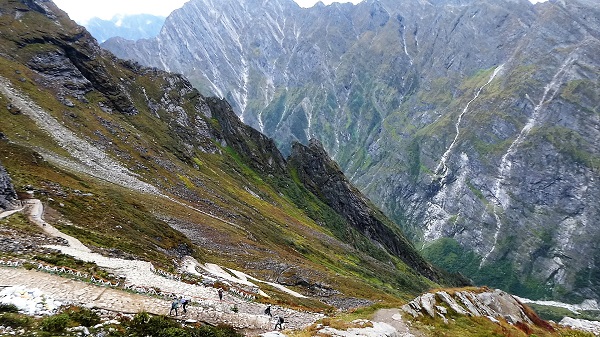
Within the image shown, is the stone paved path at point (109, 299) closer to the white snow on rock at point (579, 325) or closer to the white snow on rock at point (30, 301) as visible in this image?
the white snow on rock at point (30, 301)

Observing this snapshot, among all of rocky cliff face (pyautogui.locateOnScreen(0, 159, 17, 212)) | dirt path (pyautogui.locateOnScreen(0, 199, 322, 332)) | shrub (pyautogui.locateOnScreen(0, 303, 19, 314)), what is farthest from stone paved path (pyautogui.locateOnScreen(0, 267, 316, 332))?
rocky cliff face (pyautogui.locateOnScreen(0, 159, 17, 212))

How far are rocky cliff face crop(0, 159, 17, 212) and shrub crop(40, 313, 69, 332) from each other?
31.9 meters

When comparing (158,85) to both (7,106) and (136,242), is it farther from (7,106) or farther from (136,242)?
(136,242)

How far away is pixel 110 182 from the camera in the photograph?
83.5 metres

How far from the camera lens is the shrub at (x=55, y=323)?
17.8 metres

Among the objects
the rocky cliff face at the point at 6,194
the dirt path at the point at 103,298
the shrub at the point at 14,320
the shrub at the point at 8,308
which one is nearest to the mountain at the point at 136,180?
the rocky cliff face at the point at 6,194

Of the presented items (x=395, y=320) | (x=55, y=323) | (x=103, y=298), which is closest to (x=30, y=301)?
(x=55, y=323)

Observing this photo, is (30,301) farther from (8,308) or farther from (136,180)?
(136,180)

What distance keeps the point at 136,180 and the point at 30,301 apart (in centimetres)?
7941

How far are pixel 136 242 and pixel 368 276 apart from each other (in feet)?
314

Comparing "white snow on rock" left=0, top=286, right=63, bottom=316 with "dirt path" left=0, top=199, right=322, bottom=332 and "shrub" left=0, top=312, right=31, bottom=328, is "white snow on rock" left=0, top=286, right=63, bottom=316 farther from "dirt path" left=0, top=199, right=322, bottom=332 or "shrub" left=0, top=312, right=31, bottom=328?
"dirt path" left=0, top=199, right=322, bottom=332

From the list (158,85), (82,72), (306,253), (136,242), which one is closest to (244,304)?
(136,242)

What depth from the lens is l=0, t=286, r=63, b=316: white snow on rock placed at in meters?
19.6

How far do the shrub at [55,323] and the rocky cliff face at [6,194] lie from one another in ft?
105
